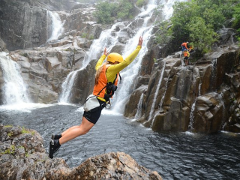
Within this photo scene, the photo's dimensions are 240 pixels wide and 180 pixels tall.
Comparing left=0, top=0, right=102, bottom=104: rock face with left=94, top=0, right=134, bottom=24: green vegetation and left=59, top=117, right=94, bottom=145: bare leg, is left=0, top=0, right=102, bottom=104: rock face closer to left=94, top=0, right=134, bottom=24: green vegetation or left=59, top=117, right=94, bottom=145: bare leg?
left=94, top=0, right=134, bottom=24: green vegetation

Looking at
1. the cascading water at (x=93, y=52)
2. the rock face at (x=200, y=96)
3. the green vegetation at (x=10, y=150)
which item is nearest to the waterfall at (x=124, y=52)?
the cascading water at (x=93, y=52)

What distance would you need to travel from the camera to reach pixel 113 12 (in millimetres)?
37781

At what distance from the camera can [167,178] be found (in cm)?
577

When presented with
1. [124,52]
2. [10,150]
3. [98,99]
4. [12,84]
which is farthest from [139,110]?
[12,84]

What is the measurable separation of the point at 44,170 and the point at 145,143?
18.7ft

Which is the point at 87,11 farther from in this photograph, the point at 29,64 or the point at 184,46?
the point at 184,46

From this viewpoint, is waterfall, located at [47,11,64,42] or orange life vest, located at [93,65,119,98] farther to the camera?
waterfall, located at [47,11,64,42]

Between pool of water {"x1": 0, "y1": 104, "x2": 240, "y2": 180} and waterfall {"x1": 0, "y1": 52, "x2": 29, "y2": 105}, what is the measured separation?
33.9 ft

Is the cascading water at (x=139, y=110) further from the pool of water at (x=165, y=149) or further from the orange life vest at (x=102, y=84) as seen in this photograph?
the orange life vest at (x=102, y=84)

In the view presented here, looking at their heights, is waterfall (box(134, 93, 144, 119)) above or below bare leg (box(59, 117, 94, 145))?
below

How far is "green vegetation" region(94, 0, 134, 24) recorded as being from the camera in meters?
34.8

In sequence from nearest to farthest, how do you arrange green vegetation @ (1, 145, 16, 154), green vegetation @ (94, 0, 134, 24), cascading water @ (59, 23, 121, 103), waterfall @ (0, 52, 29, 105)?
green vegetation @ (1, 145, 16, 154) → waterfall @ (0, 52, 29, 105) → cascading water @ (59, 23, 121, 103) → green vegetation @ (94, 0, 134, 24)

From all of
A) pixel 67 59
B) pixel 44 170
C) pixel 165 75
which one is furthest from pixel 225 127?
pixel 67 59

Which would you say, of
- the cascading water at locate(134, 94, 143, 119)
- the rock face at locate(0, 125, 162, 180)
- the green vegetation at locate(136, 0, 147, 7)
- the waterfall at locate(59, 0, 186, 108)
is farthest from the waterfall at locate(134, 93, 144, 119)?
the green vegetation at locate(136, 0, 147, 7)
